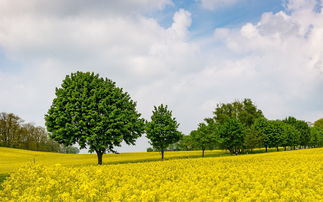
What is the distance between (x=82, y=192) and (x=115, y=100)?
3306cm

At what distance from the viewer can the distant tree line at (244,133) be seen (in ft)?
230

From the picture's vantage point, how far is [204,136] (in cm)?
7212

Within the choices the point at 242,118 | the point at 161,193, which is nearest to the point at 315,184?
the point at 161,193

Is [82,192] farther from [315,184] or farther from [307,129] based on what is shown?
[307,129]

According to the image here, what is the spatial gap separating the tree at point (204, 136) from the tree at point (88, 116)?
3056cm

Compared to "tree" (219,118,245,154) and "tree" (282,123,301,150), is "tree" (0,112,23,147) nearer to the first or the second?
"tree" (219,118,245,154)

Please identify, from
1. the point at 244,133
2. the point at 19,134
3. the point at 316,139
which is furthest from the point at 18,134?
the point at 316,139

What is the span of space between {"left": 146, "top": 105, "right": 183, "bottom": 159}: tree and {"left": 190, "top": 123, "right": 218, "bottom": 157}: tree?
63.0ft

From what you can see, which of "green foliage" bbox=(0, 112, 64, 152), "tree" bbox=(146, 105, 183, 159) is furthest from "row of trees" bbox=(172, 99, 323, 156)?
"green foliage" bbox=(0, 112, 64, 152)

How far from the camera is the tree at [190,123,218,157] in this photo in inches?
2798

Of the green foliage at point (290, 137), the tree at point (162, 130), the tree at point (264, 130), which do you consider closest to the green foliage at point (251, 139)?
the tree at point (264, 130)

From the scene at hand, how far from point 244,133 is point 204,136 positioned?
9797 mm

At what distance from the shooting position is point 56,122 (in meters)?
39.8

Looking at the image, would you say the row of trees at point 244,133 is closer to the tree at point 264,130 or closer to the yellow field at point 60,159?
the tree at point 264,130
